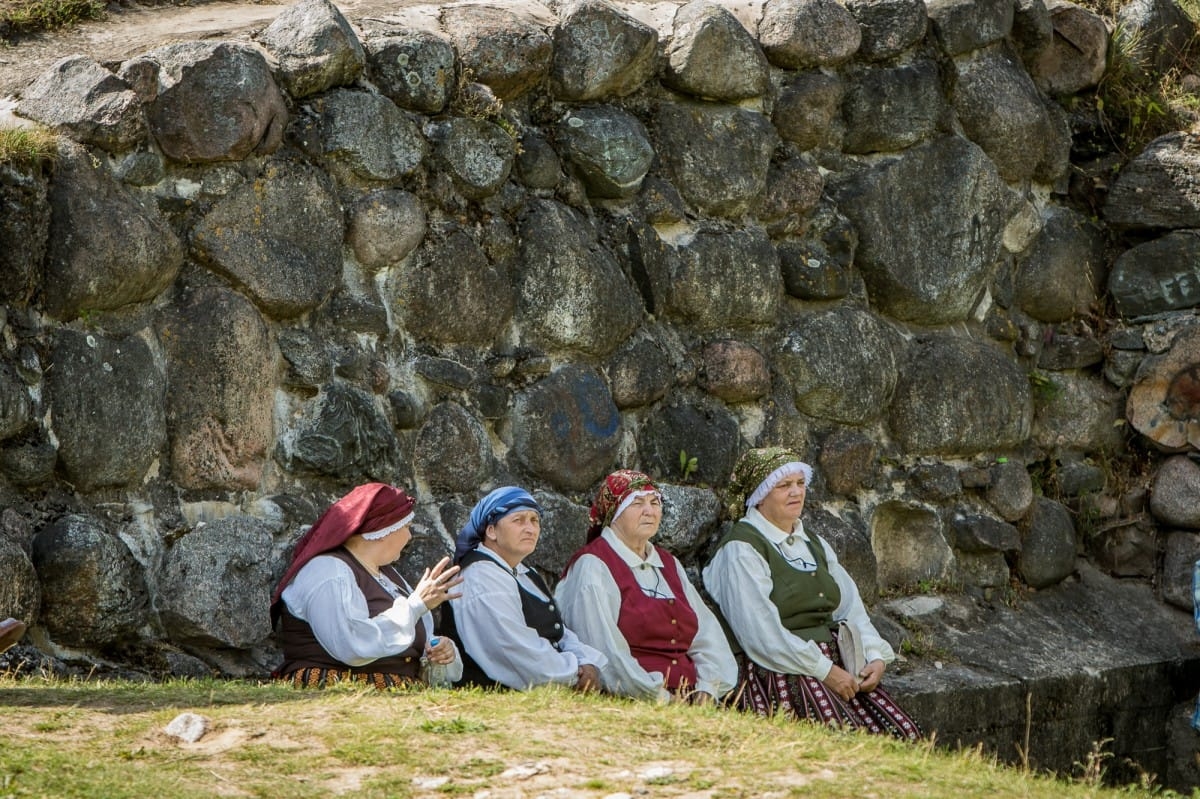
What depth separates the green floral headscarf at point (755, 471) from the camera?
6547 millimetres

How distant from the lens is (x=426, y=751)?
4.09m

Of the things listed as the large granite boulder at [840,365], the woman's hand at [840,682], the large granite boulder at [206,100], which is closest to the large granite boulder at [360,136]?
the large granite boulder at [206,100]

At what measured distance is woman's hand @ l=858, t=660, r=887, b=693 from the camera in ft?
21.1

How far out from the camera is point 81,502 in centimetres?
A: 535

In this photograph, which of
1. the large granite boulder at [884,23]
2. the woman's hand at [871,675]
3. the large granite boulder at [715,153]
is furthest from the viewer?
the large granite boulder at [884,23]

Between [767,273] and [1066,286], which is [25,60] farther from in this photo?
[1066,286]

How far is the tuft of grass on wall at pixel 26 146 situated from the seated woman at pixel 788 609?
2.98 m

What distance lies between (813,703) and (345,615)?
2102 mm

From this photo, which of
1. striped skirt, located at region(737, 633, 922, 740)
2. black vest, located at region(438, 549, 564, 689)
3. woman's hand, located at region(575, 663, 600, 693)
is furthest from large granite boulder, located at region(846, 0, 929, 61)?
woman's hand, located at region(575, 663, 600, 693)

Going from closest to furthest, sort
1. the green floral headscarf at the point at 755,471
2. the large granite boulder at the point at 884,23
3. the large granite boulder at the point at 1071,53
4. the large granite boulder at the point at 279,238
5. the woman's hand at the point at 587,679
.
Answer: the woman's hand at the point at 587,679
the large granite boulder at the point at 279,238
the green floral headscarf at the point at 755,471
the large granite boulder at the point at 884,23
the large granite boulder at the point at 1071,53

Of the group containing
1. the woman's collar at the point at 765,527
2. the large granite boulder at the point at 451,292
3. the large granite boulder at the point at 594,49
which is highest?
the large granite boulder at the point at 594,49

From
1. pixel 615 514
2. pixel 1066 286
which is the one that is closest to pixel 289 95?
pixel 615 514

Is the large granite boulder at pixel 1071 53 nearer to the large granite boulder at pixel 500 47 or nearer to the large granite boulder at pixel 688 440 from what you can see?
the large granite boulder at pixel 688 440

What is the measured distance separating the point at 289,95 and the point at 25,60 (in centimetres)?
109
